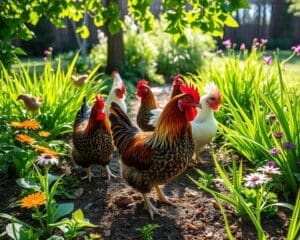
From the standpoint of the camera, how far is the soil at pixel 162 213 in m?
2.63

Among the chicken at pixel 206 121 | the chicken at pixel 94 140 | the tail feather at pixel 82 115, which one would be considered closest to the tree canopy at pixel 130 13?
the chicken at pixel 206 121

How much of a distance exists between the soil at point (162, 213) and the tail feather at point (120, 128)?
41 cm

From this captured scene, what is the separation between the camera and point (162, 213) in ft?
9.50

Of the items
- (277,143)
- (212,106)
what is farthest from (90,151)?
(277,143)

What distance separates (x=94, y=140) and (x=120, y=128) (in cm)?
33

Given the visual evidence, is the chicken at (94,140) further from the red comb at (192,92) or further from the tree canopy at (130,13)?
the tree canopy at (130,13)

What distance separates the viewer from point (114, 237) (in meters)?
2.59

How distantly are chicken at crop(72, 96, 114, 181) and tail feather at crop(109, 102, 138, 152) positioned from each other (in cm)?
21

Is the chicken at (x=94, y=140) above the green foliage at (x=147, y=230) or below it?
above

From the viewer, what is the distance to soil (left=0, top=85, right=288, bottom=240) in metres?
2.63

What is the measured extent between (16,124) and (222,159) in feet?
6.24

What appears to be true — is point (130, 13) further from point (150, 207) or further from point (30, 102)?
point (150, 207)

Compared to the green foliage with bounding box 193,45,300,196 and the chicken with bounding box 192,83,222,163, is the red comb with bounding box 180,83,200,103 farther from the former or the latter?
the chicken with bounding box 192,83,222,163

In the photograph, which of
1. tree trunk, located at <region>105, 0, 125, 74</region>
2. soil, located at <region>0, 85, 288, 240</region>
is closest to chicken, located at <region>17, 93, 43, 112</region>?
soil, located at <region>0, 85, 288, 240</region>
